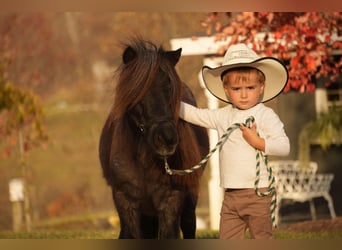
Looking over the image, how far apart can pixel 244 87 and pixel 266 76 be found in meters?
0.22

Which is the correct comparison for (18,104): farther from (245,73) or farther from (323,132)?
(245,73)

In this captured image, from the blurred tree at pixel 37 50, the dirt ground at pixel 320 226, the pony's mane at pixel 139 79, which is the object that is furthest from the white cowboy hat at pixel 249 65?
the blurred tree at pixel 37 50

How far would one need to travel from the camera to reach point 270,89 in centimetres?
445

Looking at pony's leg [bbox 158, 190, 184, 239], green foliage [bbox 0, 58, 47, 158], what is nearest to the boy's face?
pony's leg [bbox 158, 190, 184, 239]

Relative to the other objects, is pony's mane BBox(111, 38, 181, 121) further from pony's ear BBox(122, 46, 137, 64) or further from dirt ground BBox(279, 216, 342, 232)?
dirt ground BBox(279, 216, 342, 232)

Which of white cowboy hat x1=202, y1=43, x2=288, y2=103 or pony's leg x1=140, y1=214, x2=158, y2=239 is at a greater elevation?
white cowboy hat x1=202, y1=43, x2=288, y2=103

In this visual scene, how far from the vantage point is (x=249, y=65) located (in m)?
4.25

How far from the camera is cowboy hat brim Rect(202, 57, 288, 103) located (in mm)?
4254

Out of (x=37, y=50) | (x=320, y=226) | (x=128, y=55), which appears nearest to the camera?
(x=128, y=55)

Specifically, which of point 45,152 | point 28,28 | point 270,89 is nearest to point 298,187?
point 270,89

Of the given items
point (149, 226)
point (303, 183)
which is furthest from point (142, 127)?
point (303, 183)

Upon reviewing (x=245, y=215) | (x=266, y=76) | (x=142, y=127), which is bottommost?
(x=245, y=215)

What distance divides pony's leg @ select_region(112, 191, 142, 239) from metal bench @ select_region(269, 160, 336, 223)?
20.0 ft

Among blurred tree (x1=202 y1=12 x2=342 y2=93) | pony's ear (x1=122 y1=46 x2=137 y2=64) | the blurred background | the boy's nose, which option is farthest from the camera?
the blurred background
